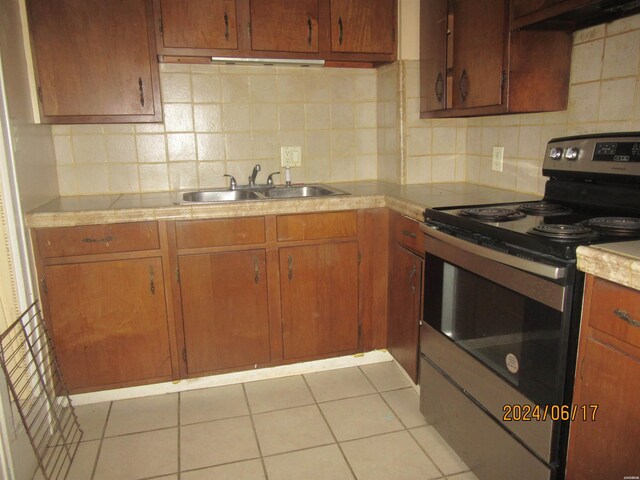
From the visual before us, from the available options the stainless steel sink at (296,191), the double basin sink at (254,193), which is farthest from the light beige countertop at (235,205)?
the stainless steel sink at (296,191)

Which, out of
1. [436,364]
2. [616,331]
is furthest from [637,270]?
[436,364]

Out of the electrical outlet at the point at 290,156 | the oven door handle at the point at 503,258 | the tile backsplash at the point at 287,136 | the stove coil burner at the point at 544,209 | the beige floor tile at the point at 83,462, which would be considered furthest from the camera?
the electrical outlet at the point at 290,156

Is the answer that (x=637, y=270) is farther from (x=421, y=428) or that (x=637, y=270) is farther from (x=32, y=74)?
(x=32, y=74)

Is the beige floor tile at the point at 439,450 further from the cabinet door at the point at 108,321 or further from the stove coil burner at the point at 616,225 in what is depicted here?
the cabinet door at the point at 108,321

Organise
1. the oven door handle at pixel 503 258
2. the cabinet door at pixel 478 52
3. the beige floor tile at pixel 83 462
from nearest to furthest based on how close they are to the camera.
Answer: the oven door handle at pixel 503 258
the beige floor tile at pixel 83 462
the cabinet door at pixel 478 52

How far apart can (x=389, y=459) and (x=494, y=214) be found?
0.98m

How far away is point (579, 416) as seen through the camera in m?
1.17

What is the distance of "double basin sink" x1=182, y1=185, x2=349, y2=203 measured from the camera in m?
2.52

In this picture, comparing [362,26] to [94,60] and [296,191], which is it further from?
[94,60]

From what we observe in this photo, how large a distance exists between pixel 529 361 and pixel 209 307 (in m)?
1.40

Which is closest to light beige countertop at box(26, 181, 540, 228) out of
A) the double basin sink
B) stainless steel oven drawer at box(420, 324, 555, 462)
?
the double basin sink

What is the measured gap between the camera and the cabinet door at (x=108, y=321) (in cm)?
202

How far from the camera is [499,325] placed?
1403 millimetres

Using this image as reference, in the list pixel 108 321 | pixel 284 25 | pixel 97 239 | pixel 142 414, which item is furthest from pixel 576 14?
pixel 142 414
